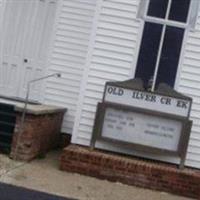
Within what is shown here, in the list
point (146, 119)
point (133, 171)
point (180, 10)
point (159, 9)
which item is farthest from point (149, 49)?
point (133, 171)

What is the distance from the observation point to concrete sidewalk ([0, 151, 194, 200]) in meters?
10.1

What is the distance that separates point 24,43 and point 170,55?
139 inches

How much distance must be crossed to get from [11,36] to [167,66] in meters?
3.73

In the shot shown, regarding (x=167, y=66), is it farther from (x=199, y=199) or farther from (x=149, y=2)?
(x=199, y=199)

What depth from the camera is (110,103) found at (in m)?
11.3

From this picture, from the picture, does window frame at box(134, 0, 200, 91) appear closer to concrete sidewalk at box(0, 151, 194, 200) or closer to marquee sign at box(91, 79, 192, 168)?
marquee sign at box(91, 79, 192, 168)

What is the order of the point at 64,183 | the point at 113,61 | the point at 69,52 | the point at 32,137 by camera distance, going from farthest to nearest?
1. the point at 69,52
2. the point at 113,61
3. the point at 32,137
4. the point at 64,183

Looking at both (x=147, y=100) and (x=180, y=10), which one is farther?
(x=180, y=10)

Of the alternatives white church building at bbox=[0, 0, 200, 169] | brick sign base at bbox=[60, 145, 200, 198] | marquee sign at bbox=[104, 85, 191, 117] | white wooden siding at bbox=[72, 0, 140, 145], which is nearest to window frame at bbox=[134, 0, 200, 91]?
white church building at bbox=[0, 0, 200, 169]

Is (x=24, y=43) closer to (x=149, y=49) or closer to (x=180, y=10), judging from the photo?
(x=149, y=49)

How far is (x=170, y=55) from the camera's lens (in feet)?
38.0

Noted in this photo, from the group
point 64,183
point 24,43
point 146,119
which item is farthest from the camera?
point 24,43

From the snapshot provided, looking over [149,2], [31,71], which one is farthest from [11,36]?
[149,2]

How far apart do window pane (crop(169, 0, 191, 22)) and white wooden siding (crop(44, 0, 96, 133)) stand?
2.38 meters
